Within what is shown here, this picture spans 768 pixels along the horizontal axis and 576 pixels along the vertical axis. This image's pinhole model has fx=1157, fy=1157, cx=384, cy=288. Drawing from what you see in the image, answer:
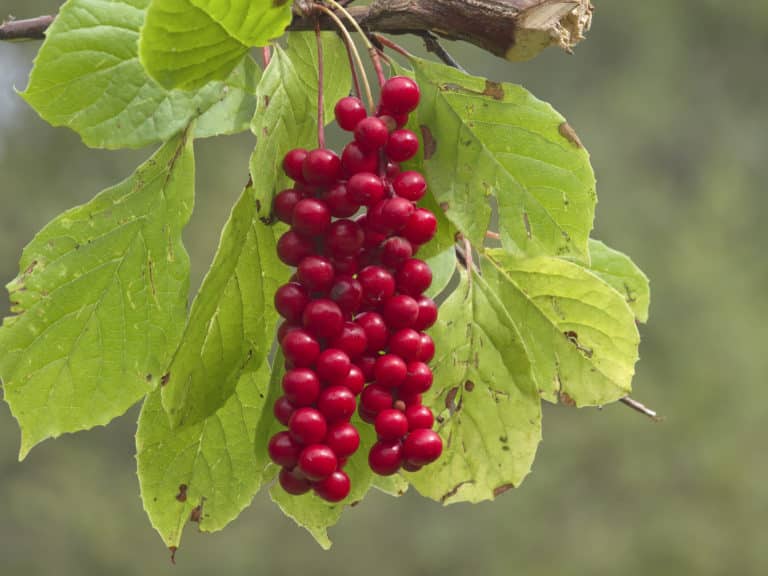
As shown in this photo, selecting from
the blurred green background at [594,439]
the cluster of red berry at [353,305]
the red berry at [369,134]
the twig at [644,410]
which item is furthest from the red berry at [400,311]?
the blurred green background at [594,439]

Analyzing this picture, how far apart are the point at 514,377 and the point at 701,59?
48.4 ft

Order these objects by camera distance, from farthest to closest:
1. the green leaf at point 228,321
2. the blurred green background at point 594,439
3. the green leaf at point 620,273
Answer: the blurred green background at point 594,439, the green leaf at point 620,273, the green leaf at point 228,321

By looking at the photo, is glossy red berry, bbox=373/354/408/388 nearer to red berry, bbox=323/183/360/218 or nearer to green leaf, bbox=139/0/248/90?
red berry, bbox=323/183/360/218

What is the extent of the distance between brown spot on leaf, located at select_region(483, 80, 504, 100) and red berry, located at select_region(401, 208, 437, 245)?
0.11 meters

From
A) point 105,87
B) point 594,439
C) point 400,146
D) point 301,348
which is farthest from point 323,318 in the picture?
point 594,439

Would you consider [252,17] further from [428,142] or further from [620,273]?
[620,273]

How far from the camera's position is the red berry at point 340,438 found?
29.4 inches

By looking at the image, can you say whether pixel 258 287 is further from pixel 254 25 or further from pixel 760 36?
pixel 760 36

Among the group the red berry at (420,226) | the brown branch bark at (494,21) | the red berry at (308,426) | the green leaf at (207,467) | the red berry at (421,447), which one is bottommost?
the green leaf at (207,467)

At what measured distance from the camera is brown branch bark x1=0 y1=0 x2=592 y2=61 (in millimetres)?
805

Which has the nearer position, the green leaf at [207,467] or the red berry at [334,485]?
the red berry at [334,485]

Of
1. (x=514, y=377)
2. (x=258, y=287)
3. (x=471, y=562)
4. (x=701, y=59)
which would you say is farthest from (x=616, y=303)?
(x=701, y=59)

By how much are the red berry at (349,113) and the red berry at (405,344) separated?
143mm

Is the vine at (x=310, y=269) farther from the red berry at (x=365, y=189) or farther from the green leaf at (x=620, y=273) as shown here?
the green leaf at (x=620, y=273)
